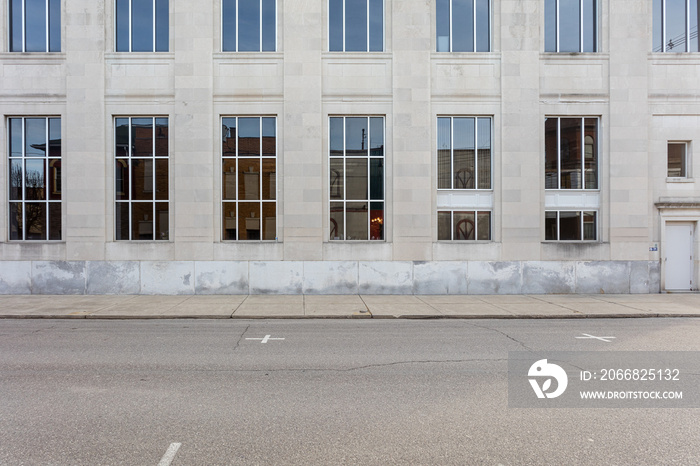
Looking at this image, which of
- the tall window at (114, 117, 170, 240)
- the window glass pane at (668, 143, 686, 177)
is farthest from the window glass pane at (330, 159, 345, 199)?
the window glass pane at (668, 143, 686, 177)

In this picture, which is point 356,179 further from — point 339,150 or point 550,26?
point 550,26

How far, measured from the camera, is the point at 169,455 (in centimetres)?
419

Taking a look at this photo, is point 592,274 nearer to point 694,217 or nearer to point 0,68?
point 694,217

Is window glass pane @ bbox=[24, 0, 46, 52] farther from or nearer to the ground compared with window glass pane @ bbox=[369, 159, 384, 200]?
farther from the ground

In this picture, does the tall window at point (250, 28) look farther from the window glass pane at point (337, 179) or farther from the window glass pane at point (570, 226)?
the window glass pane at point (570, 226)

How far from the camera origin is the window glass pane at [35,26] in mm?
17375

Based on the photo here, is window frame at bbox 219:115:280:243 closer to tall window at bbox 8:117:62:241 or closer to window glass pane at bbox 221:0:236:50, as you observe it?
window glass pane at bbox 221:0:236:50

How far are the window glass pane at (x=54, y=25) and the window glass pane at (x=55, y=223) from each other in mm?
6099

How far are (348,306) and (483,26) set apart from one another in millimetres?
12100

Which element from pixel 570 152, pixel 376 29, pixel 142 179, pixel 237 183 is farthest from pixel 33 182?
pixel 570 152

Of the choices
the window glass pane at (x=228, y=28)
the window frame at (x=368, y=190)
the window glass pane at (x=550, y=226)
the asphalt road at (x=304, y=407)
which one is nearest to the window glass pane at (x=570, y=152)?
the window glass pane at (x=550, y=226)

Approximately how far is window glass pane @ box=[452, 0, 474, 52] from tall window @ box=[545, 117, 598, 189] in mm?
4313

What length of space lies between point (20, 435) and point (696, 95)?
73.0 feet

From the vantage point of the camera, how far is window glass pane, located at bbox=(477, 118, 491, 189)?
57.5ft
